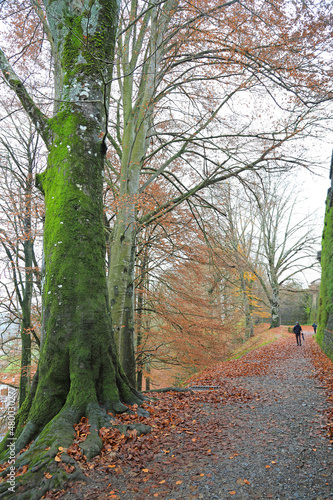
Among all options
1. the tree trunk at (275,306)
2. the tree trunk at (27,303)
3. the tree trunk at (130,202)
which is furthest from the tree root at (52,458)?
the tree trunk at (275,306)

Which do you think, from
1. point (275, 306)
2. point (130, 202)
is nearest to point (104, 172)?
point (130, 202)

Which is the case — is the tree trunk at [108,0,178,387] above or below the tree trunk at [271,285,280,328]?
above

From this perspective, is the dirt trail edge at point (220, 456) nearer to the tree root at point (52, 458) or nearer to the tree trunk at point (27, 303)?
the tree root at point (52, 458)

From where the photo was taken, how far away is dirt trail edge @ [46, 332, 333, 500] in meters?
2.23

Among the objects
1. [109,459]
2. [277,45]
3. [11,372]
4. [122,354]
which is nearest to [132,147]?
[277,45]

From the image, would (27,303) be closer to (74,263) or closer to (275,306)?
(74,263)

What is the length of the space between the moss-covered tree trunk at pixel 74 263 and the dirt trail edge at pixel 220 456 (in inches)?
14.5

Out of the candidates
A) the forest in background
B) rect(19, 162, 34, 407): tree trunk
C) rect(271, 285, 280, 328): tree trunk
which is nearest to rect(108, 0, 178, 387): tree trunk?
the forest in background

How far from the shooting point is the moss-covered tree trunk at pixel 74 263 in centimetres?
311

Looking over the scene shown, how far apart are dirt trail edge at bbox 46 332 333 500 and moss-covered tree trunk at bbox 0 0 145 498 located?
37 cm

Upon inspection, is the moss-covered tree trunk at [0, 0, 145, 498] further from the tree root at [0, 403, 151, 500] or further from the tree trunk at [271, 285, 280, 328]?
the tree trunk at [271, 285, 280, 328]

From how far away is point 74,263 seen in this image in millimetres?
3449

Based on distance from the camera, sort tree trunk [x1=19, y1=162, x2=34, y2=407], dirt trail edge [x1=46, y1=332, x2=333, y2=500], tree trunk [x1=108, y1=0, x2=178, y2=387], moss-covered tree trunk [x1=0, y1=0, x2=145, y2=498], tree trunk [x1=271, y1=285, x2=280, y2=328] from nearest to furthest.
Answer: dirt trail edge [x1=46, y1=332, x2=333, y2=500], moss-covered tree trunk [x1=0, y1=0, x2=145, y2=498], tree trunk [x1=108, y1=0, x2=178, y2=387], tree trunk [x1=19, y1=162, x2=34, y2=407], tree trunk [x1=271, y1=285, x2=280, y2=328]

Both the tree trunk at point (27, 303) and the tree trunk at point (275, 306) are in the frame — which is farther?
the tree trunk at point (275, 306)
